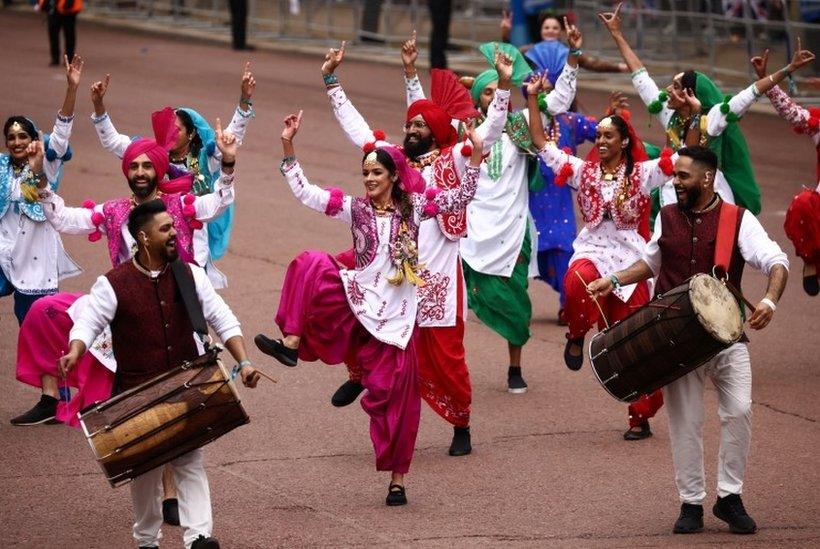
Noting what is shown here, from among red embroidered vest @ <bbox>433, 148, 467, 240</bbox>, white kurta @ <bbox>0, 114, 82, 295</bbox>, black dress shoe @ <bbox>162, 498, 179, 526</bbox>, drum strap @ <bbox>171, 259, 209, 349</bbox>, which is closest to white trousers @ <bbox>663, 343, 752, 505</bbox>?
red embroidered vest @ <bbox>433, 148, 467, 240</bbox>

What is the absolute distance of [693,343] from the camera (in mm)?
7047

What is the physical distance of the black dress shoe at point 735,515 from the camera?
286 inches

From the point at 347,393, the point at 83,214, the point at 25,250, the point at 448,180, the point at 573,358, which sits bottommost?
the point at 347,393

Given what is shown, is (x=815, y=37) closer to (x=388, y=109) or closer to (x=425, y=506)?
(x=388, y=109)

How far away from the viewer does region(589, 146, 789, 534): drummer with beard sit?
7.28 m

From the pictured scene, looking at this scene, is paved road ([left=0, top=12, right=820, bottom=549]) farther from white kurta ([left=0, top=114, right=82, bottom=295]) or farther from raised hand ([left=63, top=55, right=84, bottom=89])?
raised hand ([left=63, top=55, right=84, bottom=89])

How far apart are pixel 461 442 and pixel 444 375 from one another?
410 millimetres

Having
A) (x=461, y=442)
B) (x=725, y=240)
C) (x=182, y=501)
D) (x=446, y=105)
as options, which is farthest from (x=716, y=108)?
(x=182, y=501)

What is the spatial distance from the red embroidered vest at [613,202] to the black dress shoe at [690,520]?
6.69 ft

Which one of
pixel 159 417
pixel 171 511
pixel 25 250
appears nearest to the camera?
pixel 159 417

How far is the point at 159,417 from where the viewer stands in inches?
256

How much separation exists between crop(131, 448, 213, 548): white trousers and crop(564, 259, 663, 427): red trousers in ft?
8.60

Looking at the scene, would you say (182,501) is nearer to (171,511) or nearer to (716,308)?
(171,511)

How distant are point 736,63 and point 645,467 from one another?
1337cm
